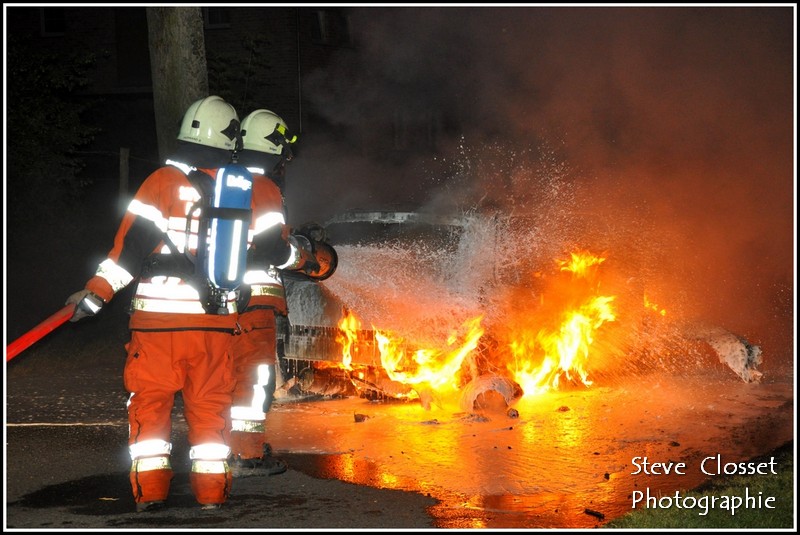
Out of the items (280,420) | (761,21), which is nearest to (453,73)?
(761,21)

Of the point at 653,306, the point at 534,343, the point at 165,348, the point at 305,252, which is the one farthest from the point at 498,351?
the point at 165,348

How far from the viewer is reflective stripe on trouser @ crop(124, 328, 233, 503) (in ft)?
13.8

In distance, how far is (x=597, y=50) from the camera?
11555mm

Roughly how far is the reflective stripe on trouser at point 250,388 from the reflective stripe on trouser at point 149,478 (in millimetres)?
832

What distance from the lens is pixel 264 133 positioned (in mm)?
5082

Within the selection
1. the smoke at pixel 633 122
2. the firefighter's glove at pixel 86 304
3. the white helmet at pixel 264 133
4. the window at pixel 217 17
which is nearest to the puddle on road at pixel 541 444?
the firefighter's glove at pixel 86 304

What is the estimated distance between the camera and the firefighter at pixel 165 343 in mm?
4230

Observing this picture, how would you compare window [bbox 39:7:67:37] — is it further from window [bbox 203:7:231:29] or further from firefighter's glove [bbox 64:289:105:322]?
firefighter's glove [bbox 64:289:105:322]

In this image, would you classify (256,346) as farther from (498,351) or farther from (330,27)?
(330,27)

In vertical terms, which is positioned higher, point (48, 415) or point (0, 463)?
point (48, 415)

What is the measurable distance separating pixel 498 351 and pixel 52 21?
15176mm

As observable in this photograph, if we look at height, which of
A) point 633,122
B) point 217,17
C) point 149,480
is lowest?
point 149,480

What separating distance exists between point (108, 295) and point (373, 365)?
2.97m

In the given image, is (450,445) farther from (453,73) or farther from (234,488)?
(453,73)
